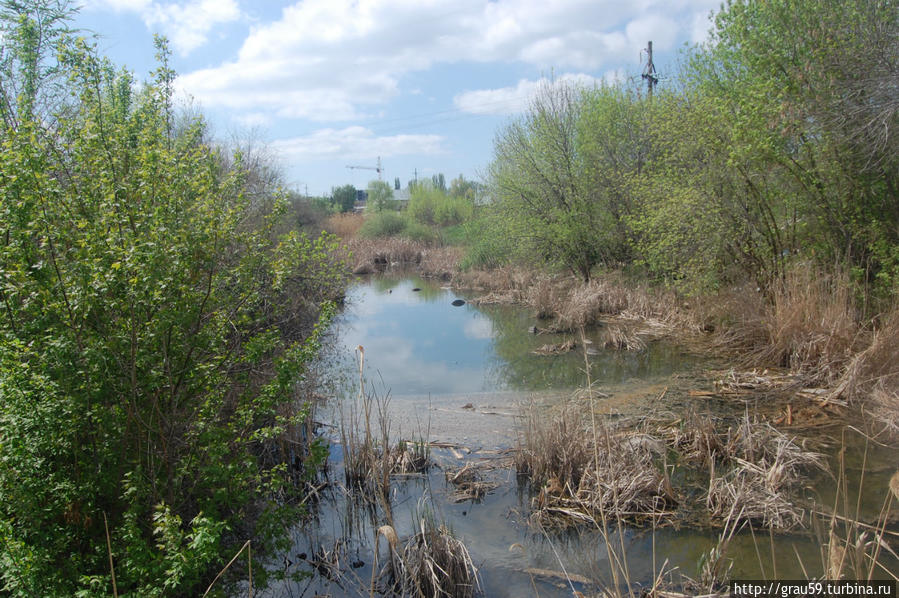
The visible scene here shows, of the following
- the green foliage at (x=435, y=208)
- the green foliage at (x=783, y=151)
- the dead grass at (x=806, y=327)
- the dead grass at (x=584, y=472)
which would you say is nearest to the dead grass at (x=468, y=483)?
the dead grass at (x=584, y=472)

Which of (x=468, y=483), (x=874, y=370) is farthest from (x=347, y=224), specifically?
(x=468, y=483)

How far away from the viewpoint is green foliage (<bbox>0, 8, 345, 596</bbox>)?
130 inches

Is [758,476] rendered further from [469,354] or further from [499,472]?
[469,354]

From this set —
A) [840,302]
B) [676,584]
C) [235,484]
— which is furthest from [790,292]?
[235,484]

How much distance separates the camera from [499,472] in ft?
22.1

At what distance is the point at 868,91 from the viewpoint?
8828 mm

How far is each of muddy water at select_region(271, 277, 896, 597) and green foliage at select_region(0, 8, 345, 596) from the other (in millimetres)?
1554

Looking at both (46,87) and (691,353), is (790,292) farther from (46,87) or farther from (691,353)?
(46,87)

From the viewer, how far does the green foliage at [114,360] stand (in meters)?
3.30

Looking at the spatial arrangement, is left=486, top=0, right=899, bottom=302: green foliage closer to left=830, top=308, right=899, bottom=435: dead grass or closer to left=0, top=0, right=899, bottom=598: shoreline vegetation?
left=0, top=0, right=899, bottom=598: shoreline vegetation

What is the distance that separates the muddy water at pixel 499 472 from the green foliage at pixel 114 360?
5.10ft

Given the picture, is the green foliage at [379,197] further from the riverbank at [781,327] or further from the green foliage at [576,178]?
the riverbank at [781,327]

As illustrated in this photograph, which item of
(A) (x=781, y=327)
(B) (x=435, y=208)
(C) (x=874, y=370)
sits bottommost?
(C) (x=874, y=370)

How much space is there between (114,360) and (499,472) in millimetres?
4386
